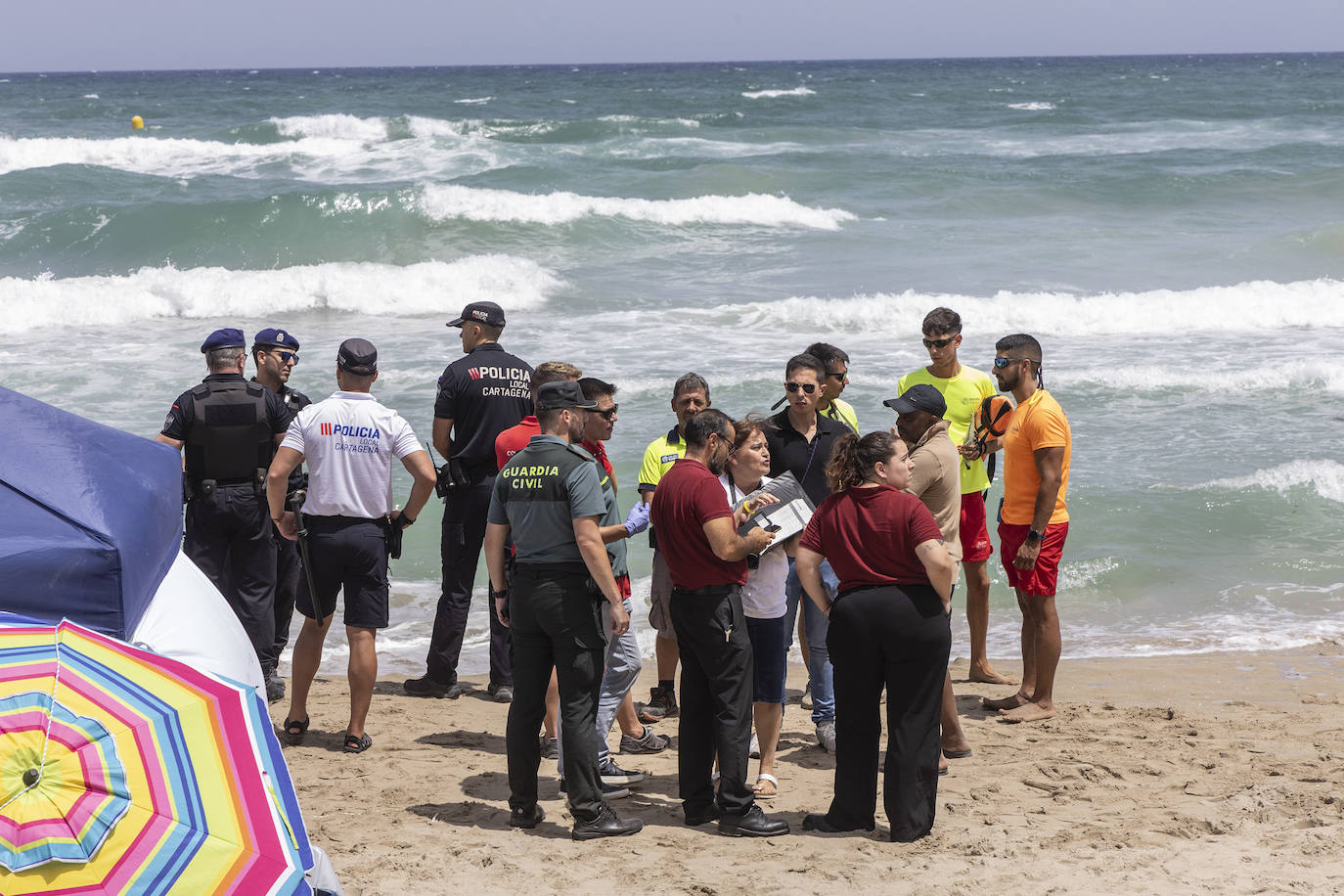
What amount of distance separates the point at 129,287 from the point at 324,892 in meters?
16.0

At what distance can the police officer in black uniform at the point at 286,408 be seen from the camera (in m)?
6.06

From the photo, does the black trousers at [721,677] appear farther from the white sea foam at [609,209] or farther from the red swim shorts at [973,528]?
the white sea foam at [609,209]

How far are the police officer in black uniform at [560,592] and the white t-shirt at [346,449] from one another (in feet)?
2.91

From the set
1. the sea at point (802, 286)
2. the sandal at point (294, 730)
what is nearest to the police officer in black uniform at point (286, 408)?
the sandal at point (294, 730)

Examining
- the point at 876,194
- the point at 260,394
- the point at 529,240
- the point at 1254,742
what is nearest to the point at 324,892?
the point at 260,394

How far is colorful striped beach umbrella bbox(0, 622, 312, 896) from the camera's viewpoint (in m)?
2.62

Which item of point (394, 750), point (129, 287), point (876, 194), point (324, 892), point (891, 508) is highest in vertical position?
point (876, 194)

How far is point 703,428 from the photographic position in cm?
457

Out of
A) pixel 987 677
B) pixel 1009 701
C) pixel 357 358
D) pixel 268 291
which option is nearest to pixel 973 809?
pixel 1009 701

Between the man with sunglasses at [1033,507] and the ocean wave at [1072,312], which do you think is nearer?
the man with sunglasses at [1033,507]

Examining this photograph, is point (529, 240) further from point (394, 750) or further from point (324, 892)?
point (324, 892)

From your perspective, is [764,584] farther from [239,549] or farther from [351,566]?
[239,549]

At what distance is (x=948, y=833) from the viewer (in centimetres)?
461

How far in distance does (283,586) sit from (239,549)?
0.59m
